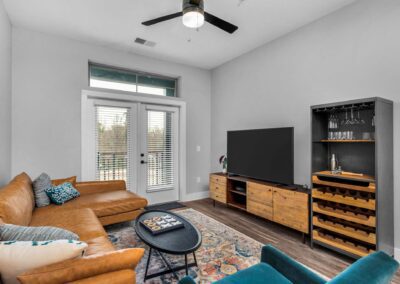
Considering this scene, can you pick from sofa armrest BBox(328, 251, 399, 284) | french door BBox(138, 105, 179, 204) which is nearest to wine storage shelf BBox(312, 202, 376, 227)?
sofa armrest BBox(328, 251, 399, 284)

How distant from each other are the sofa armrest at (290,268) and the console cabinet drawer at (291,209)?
1549 mm

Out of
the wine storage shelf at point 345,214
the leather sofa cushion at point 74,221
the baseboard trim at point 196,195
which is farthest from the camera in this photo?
the baseboard trim at point 196,195

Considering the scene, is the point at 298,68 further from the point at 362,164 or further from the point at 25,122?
the point at 25,122

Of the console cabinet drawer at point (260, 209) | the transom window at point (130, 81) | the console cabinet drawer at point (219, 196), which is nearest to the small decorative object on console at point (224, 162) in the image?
the console cabinet drawer at point (219, 196)

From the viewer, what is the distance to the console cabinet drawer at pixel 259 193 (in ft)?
10.7

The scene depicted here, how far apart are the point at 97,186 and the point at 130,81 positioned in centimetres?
210

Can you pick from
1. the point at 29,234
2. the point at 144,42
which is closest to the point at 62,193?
the point at 29,234

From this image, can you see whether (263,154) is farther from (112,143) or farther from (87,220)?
(112,143)

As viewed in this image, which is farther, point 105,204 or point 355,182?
point 105,204

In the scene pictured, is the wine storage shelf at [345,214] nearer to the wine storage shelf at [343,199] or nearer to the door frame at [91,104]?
the wine storage shelf at [343,199]

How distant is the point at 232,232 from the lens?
3117mm

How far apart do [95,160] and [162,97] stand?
179cm

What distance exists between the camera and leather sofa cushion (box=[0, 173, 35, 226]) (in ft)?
5.65

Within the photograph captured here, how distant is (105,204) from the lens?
2.98 metres
